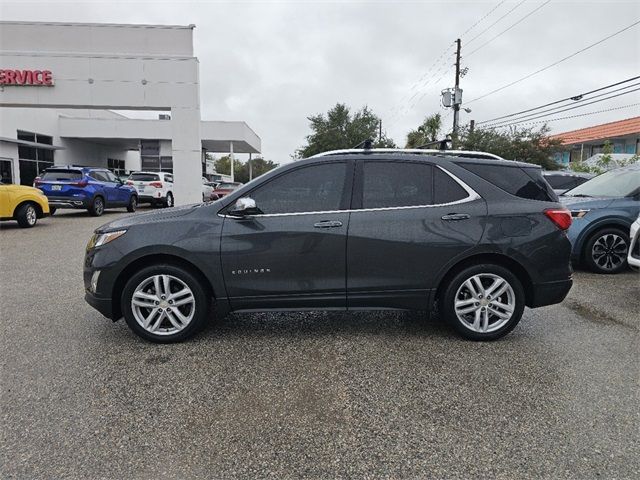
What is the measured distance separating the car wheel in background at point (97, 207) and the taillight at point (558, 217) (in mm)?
14796

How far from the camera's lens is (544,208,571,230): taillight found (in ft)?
13.4

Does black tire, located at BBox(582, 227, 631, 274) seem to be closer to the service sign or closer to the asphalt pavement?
the asphalt pavement

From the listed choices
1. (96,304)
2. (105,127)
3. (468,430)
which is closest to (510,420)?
(468,430)

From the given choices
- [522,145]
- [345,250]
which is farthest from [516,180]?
[522,145]

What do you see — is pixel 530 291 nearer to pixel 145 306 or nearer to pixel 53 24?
pixel 145 306

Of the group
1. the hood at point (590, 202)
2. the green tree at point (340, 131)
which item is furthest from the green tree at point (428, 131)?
the hood at point (590, 202)

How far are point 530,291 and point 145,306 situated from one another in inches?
142

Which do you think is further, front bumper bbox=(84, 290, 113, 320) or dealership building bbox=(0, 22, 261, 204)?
dealership building bbox=(0, 22, 261, 204)

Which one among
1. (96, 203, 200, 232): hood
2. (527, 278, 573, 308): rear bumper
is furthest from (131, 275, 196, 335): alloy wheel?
(527, 278, 573, 308): rear bumper

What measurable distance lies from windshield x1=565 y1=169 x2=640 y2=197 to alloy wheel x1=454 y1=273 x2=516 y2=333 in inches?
188

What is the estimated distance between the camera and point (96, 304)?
3.95 m

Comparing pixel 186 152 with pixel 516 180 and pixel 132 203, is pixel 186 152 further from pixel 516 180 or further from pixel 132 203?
pixel 516 180

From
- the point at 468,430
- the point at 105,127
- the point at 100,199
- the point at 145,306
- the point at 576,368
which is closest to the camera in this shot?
the point at 468,430

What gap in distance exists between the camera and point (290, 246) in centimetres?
388
